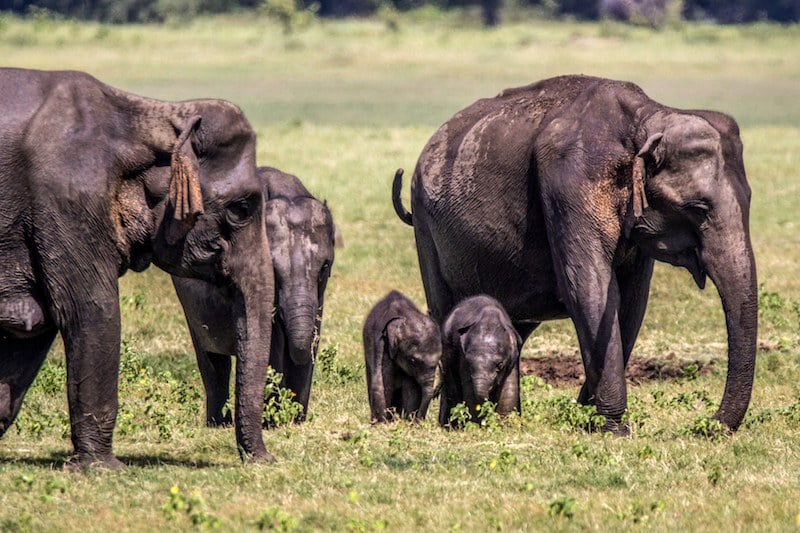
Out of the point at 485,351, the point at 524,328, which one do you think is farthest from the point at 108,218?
the point at 524,328

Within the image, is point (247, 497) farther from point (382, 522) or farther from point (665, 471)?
point (665, 471)

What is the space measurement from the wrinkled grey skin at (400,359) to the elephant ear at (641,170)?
241cm

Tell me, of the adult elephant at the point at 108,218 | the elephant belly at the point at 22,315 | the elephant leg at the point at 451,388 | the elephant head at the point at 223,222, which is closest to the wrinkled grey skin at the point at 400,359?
the elephant leg at the point at 451,388

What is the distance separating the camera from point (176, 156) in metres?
9.30

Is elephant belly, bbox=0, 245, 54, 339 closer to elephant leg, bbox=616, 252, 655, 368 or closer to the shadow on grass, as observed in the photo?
the shadow on grass

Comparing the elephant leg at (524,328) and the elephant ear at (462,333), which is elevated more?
the elephant ear at (462,333)

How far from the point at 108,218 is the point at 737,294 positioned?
4.19 metres

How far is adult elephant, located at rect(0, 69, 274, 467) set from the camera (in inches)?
367

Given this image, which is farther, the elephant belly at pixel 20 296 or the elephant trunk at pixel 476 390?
the elephant trunk at pixel 476 390

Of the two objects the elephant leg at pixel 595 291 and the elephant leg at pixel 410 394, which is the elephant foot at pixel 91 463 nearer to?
the elephant leg at pixel 595 291

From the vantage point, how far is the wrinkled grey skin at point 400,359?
1287 cm

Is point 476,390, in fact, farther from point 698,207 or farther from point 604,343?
point 698,207

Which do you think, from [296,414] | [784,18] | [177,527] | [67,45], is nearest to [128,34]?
[67,45]

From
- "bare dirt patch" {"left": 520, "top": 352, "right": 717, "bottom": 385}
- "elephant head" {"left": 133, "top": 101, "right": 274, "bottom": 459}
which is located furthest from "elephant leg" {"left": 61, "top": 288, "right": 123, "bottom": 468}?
"bare dirt patch" {"left": 520, "top": 352, "right": 717, "bottom": 385}
